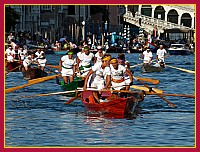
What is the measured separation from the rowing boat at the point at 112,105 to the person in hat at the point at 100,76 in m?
0.19

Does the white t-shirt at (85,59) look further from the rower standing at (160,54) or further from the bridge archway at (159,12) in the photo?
the bridge archway at (159,12)

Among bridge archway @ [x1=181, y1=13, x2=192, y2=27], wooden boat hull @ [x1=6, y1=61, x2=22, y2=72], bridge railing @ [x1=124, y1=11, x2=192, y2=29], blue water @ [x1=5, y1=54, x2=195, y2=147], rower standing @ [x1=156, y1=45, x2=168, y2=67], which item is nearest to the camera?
blue water @ [x1=5, y1=54, x2=195, y2=147]

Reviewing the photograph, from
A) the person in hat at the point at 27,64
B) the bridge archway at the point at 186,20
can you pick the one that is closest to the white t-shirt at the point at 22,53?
the person in hat at the point at 27,64

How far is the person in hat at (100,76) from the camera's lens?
22906 millimetres

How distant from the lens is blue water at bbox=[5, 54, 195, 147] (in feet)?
61.9

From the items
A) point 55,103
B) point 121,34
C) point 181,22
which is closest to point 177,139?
point 55,103

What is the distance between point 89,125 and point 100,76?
2.24m

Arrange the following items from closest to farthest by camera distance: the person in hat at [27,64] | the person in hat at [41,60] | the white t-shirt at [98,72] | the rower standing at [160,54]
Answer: the white t-shirt at [98,72] → the person in hat at [27,64] → the person in hat at [41,60] → the rower standing at [160,54]

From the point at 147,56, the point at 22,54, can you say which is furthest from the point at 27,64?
the point at 147,56

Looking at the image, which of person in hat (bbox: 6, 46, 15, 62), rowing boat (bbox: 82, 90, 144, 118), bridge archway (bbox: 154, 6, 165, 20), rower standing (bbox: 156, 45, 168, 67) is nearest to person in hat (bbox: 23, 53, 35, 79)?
person in hat (bbox: 6, 46, 15, 62)

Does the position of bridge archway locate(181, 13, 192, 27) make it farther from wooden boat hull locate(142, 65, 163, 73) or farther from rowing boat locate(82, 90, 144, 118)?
rowing boat locate(82, 90, 144, 118)

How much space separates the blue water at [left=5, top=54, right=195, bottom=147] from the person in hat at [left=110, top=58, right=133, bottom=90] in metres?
0.95

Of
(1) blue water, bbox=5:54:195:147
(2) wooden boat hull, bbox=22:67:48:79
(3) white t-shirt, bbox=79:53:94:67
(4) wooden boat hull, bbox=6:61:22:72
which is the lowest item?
(1) blue water, bbox=5:54:195:147

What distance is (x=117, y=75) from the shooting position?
76.2 feet
